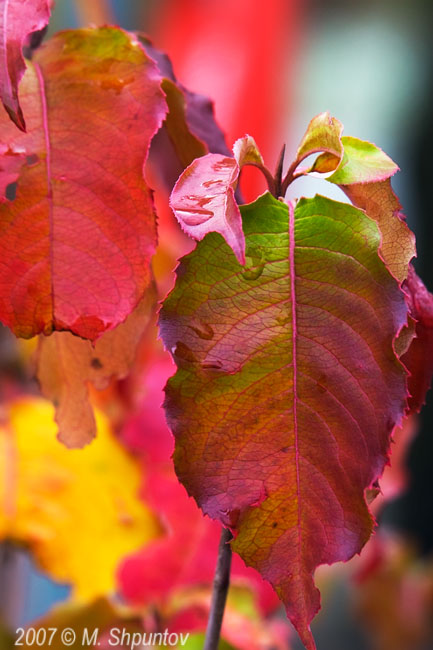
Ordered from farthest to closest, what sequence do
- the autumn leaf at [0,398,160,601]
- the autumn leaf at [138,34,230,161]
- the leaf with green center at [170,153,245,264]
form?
the autumn leaf at [0,398,160,601], the autumn leaf at [138,34,230,161], the leaf with green center at [170,153,245,264]

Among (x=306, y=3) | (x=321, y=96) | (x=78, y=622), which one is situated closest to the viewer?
(x=78, y=622)

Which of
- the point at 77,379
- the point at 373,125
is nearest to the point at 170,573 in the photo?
the point at 77,379

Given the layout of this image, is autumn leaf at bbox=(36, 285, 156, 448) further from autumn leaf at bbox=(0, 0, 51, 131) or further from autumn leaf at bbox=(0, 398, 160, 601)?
autumn leaf at bbox=(0, 398, 160, 601)

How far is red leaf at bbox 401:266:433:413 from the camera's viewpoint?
0.97 ft

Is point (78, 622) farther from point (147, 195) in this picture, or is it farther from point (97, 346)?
point (147, 195)

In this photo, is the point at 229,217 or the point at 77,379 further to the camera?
the point at 77,379

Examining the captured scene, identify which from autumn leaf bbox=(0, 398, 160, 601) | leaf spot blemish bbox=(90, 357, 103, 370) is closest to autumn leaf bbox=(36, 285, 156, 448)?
leaf spot blemish bbox=(90, 357, 103, 370)

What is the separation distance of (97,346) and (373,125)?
2754 millimetres

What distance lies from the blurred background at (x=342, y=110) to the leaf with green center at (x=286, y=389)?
0.41 ft

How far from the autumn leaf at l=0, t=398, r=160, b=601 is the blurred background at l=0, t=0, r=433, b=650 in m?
0.06

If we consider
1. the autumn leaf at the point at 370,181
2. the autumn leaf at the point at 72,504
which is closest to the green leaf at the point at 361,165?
the autumn leaf at the point at 370,181

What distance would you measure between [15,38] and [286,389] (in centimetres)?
17

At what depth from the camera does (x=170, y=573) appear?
56 cm

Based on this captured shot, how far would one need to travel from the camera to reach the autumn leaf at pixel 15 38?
251mm
